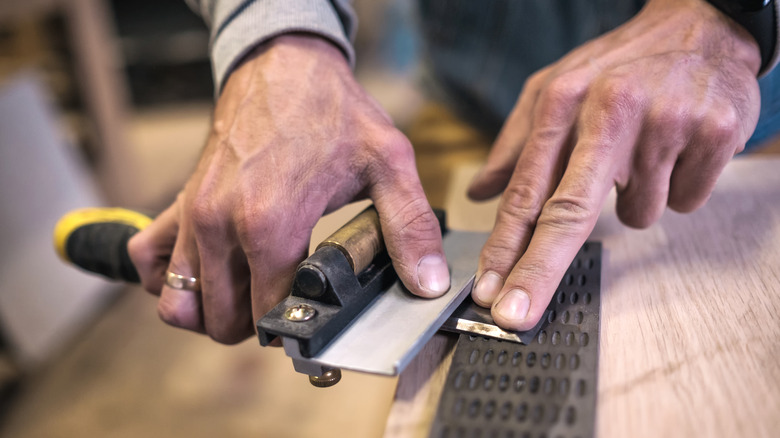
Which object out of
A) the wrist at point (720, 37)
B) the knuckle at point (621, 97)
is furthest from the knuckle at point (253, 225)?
the wrist at point (720, 37)

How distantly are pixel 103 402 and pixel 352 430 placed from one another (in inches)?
29.3

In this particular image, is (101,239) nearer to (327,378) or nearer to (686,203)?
(327,378)

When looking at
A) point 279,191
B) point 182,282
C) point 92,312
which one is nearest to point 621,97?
point 279,191

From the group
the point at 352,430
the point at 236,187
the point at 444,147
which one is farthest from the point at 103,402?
the point at 236,187

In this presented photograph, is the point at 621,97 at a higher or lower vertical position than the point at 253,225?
higher

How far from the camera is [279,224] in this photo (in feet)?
1.94

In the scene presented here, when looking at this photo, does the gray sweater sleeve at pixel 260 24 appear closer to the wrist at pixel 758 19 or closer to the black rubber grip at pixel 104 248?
the black rubber grip at pixel 104 248

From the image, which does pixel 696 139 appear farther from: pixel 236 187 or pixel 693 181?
pixel 236 187

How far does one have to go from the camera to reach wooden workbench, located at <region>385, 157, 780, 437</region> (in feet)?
1.40

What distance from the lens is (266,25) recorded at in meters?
0.71

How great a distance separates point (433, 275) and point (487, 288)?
0.17 feet

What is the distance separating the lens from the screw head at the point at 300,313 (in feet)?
1.59

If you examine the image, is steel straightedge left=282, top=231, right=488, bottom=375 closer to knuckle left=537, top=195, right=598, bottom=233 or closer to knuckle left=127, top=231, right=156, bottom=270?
knuckle left=537, top=195, right=598, bottom=233

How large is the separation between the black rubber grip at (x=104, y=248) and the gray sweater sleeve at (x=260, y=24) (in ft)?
0.71
